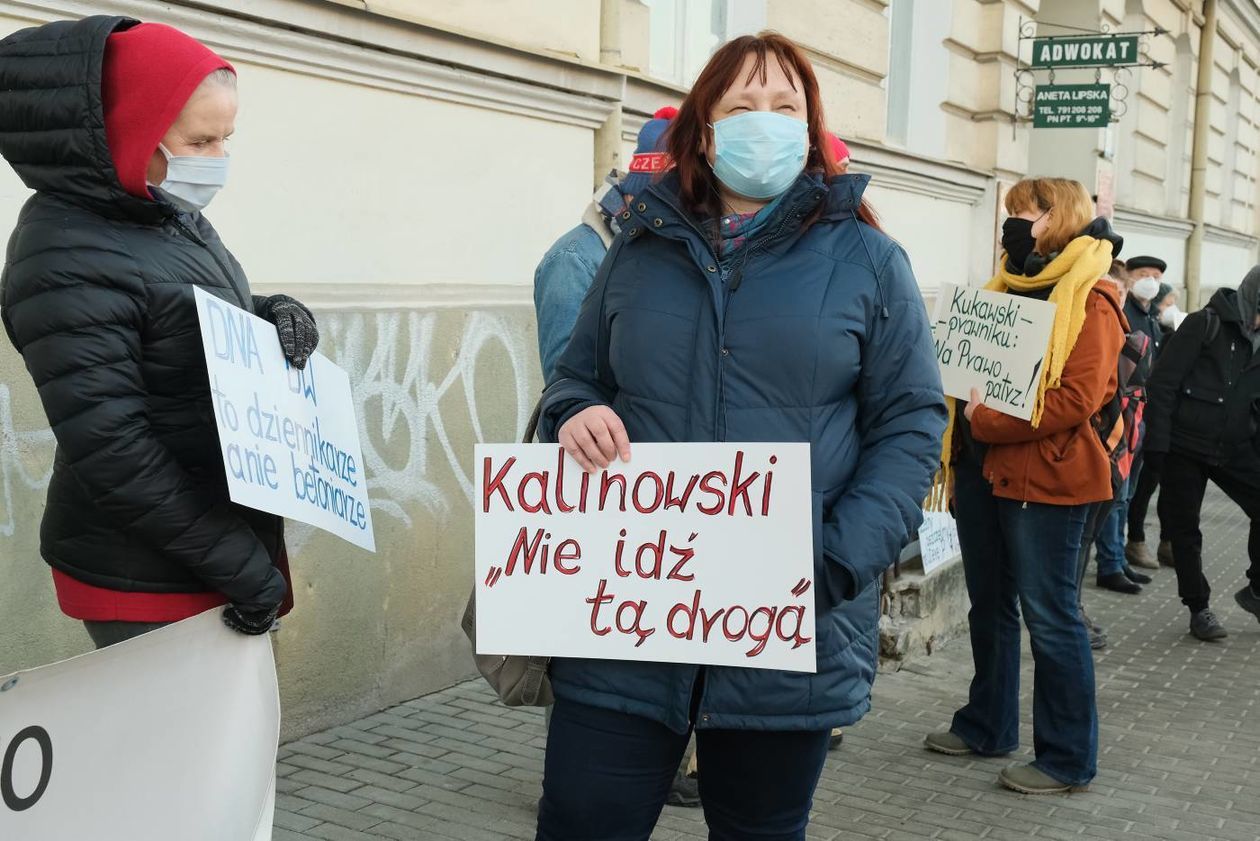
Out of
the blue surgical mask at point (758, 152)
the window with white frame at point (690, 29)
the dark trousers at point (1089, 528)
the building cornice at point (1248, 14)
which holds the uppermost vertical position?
the building cornice at point (1248, 14)

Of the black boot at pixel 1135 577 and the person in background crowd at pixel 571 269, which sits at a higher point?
the person in background crowd at pixel 571 269

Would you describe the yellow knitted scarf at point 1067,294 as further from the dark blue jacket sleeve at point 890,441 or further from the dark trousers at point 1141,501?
the dark trousers at point 1141,501

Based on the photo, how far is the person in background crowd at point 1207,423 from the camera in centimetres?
680

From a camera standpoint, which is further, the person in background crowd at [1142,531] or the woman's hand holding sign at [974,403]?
the person in background crowd at [1142,531]

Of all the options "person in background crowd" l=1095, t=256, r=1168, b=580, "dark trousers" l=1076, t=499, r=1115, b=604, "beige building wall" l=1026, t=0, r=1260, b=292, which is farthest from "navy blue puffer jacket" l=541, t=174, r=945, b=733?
"beige building wall" l=1026, t=0, r=1260, b=292

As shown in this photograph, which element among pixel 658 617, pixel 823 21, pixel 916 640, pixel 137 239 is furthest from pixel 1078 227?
pixel 823 21

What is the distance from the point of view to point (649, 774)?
245cm

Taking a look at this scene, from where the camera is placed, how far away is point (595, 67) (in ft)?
19.5

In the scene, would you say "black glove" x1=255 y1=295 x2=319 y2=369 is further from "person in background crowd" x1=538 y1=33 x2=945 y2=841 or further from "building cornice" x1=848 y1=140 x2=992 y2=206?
"building cornice" x1=848 y1=140 x2=992 y2=206

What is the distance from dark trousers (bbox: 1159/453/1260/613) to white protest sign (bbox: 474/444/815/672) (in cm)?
520

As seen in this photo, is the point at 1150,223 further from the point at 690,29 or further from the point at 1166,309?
the point at 690,29

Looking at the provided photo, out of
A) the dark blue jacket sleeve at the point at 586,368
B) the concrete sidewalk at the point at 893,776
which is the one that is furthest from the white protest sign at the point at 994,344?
the dark blue jacket sleeve at the point at 586,368

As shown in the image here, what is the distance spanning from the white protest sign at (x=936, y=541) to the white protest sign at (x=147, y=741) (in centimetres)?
382

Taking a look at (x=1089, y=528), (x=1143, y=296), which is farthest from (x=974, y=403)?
(x=1143, y=296)
